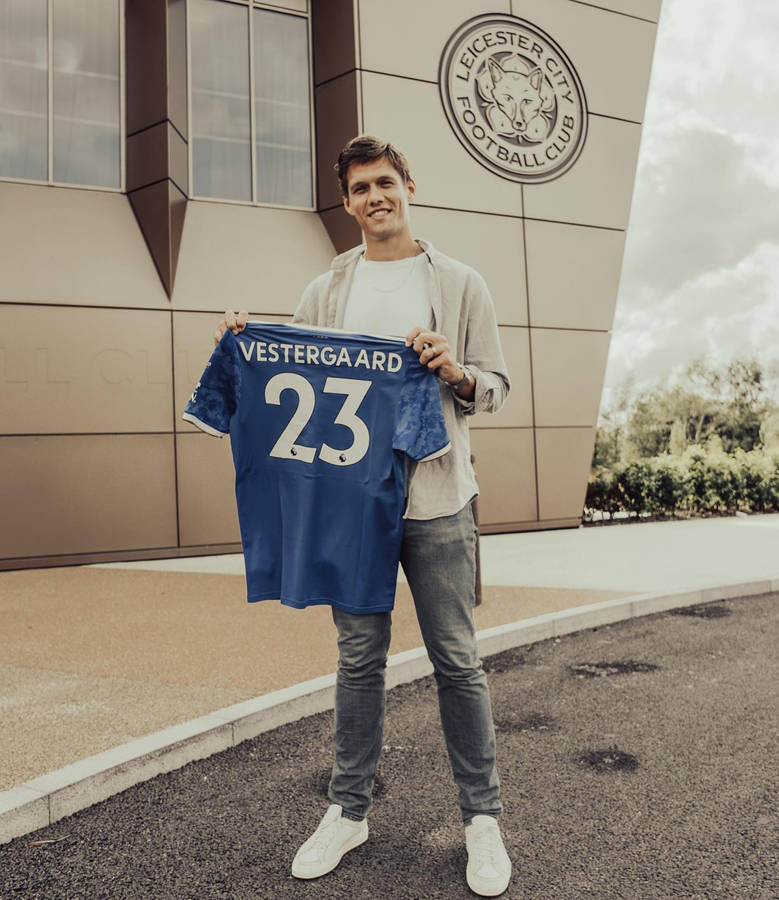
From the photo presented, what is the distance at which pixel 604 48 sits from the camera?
1246cm

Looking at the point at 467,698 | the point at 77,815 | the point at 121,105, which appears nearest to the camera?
the point at 467,698

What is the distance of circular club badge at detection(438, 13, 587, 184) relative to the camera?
37.9ft

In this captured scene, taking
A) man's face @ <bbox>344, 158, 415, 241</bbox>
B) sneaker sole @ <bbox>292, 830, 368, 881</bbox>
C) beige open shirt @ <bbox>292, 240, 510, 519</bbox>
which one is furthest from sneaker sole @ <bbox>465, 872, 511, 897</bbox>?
man's face @ <bbox>344, 158, 415, 241</bbox>

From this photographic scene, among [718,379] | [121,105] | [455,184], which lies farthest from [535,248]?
[718,379]

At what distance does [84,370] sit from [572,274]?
716cm

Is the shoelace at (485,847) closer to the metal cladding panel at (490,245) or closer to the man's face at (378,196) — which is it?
the man's face at (378,196)

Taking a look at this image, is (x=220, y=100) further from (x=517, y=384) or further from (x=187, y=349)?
(x=517, y=384)

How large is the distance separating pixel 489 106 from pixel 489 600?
7933 millimetres

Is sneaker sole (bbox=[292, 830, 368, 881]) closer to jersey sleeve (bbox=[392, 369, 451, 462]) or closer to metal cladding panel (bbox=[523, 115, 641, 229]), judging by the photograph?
jersey sleeve (bbox=[392, 369, 451, 462])

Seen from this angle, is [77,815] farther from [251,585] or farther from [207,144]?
[207,144]

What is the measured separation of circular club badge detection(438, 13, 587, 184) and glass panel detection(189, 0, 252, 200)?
2.87 metres

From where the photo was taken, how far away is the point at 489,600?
689 centimetres

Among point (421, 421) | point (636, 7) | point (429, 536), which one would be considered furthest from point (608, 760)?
point (636, 7)

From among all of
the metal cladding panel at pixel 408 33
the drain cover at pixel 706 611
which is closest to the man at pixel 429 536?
the drain cover at pixel 706 611
